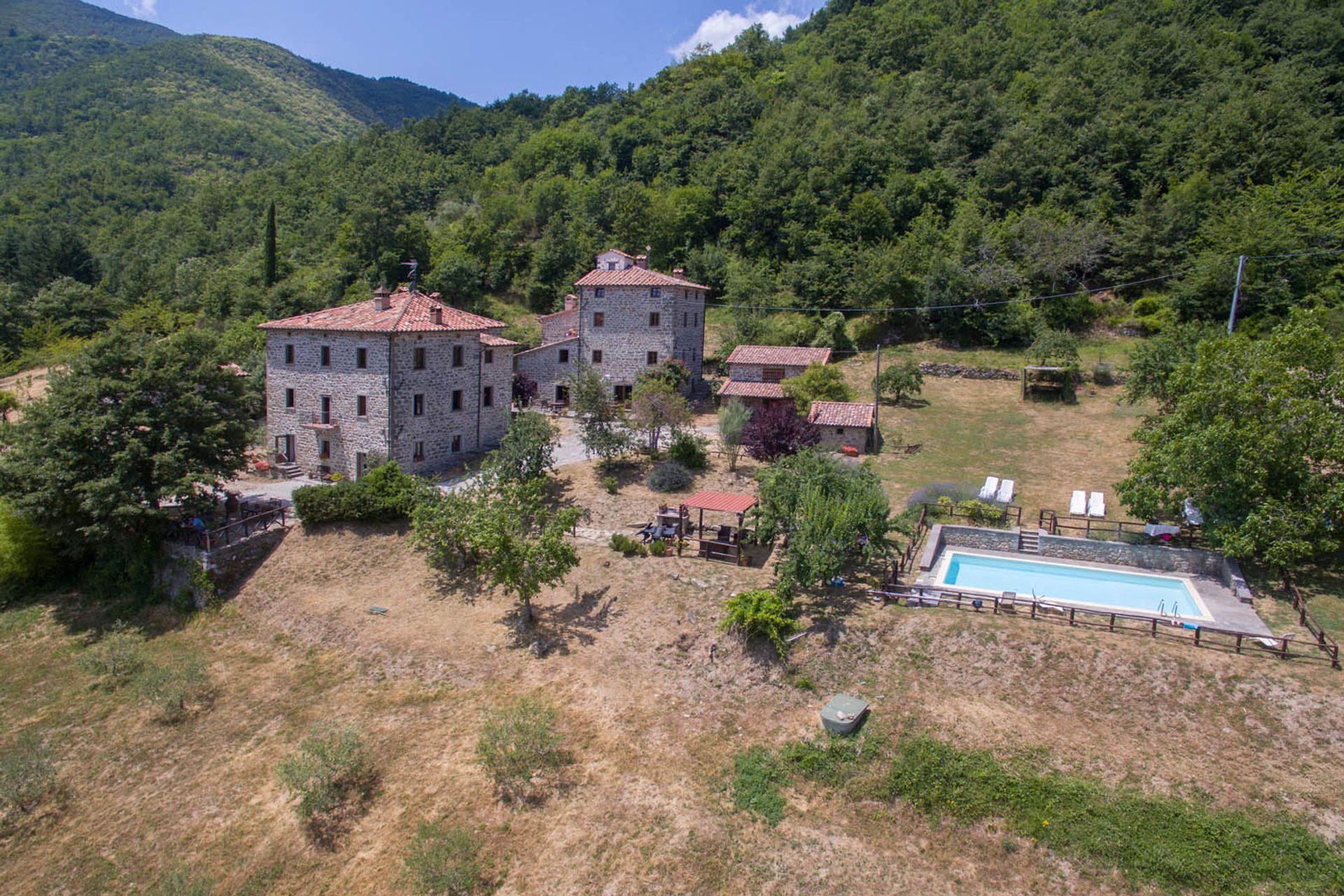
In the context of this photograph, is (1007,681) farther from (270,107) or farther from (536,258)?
(270,107)

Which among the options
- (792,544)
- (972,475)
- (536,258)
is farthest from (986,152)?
(792,544)

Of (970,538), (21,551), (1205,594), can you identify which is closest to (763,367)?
(970,538)

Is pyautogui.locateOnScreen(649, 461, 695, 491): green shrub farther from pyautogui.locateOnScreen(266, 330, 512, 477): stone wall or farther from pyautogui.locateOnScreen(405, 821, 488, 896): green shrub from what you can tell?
pyautogui.locateOnScreen(405, 821, 488, 896): green shrub

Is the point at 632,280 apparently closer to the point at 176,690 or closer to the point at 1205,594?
the point at 176,690

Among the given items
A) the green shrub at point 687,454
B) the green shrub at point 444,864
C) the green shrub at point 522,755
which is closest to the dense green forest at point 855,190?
the green shrub at point 687,454

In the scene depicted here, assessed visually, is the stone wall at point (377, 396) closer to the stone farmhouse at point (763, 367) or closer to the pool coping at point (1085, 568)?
the stone farmhouse at point (763, 367)

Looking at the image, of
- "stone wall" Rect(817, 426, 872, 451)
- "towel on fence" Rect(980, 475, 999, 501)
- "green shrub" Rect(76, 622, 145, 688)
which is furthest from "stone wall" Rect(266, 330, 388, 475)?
"towel on fence" Rect(980, 475, 999, 501)
